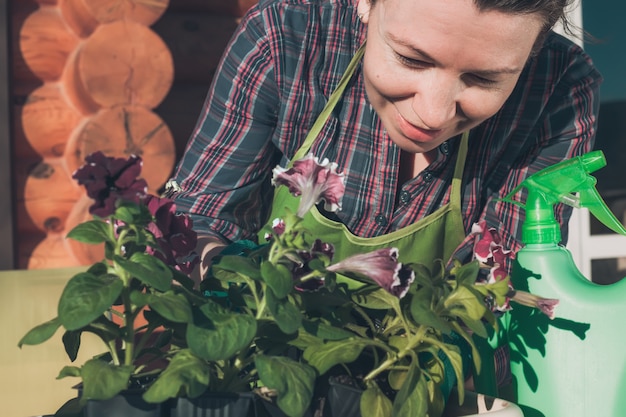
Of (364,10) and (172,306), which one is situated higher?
(364,10)

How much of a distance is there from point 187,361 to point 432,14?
0.52 meters

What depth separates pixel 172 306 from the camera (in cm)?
64

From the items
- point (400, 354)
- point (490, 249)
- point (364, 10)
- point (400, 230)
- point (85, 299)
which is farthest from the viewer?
point (400, 230)

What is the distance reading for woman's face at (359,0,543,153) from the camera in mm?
945

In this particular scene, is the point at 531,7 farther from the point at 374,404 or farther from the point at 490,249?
the point at 374,404

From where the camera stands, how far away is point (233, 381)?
73 centimetres

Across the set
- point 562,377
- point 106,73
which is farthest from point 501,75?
point 106,73

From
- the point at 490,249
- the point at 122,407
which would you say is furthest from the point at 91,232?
the point at 490,249

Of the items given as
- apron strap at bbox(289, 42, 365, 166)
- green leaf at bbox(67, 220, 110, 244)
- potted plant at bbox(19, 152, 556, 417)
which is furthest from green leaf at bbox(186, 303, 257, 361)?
apron strap at bbox(289, 42, 365, 166)

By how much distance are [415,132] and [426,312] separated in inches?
16.9

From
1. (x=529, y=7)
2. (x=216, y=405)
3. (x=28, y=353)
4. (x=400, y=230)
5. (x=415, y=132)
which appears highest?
(x=529, y=7)

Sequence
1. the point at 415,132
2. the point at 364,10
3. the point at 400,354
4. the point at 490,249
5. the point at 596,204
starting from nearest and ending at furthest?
1. the point at 400,354
2. the point at 490,249
3. the point at 596,204
4. the point at 415,132
5. the point at 364,10

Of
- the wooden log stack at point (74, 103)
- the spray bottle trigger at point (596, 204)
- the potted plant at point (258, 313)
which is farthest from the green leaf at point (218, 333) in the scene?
the wooden log stack at point (74, 103)

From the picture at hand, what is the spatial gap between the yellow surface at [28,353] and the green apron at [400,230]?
0.41 meters
